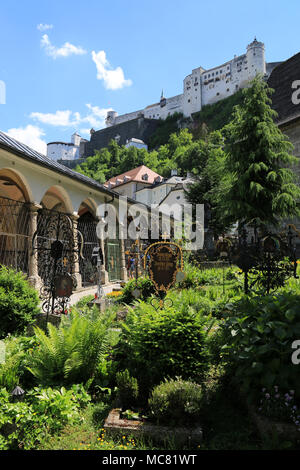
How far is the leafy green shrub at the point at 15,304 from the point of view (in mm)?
6137

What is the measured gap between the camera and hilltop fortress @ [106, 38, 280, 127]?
73875mm

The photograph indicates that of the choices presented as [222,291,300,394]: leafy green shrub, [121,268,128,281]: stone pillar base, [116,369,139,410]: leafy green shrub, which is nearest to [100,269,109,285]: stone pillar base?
[121,268,128,281]: stone pillar base

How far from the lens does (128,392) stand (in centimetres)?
390

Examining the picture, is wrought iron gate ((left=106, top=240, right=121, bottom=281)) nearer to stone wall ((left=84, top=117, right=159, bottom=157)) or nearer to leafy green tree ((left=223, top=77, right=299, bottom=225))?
leafy green tree ((left=223, top=77, right=299, bottom=225))

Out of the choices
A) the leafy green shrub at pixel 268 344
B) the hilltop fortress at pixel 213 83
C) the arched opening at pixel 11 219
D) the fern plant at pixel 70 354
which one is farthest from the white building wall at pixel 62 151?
the leafy green shrub at pixel 268 344

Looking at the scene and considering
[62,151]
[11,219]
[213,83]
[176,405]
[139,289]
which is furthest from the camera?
[62,151]

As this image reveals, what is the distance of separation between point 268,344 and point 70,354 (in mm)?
2530

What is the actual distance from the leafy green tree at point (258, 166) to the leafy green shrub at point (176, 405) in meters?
12.9

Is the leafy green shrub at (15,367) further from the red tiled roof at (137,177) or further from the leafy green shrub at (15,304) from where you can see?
the red tiled roof at (137,177)

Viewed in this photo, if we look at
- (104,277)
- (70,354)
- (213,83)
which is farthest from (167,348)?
(213,83)

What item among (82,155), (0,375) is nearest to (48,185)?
(0,375)

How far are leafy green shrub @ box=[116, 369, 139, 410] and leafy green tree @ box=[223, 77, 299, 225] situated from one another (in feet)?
42.3

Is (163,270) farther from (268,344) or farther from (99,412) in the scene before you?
(268,344)
